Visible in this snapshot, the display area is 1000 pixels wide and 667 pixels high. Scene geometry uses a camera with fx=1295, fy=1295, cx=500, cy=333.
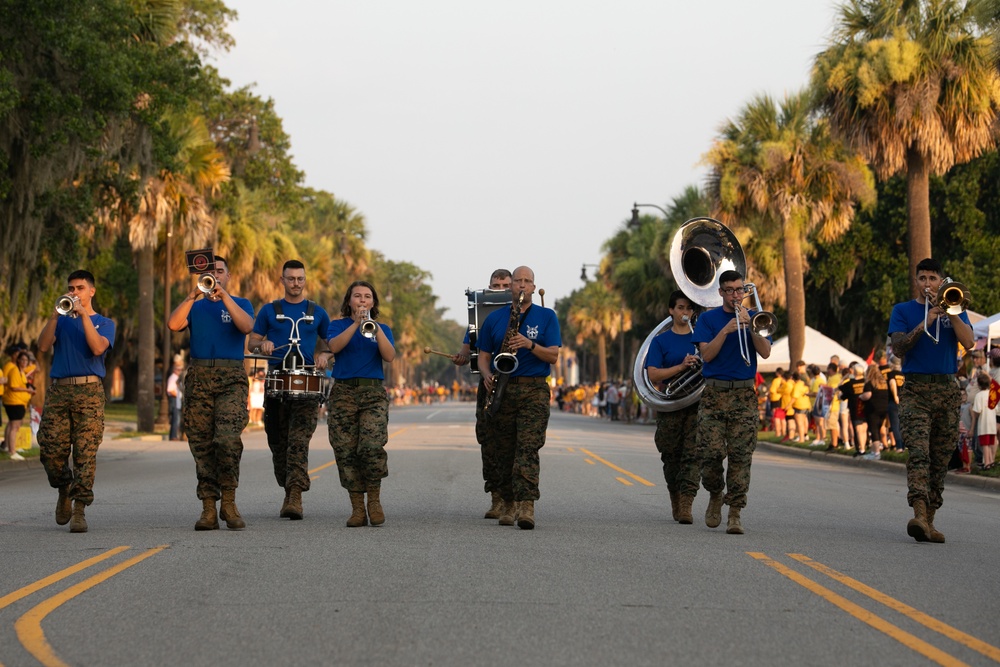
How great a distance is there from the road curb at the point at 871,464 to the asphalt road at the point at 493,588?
546cm

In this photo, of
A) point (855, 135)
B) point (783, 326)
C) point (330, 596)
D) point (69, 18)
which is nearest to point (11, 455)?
point (69, 18)

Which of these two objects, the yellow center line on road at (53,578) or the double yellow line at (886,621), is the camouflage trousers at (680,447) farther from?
the yellow center line on road at (53,578)

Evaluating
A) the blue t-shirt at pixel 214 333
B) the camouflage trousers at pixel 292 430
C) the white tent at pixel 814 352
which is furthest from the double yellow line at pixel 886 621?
the white tent at pixel 814 352

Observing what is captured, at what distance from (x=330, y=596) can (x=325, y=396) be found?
4234 millimetres

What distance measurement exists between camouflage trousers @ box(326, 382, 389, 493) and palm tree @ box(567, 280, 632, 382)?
76.5m

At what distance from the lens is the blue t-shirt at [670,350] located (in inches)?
459

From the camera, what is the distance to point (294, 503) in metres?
11.3

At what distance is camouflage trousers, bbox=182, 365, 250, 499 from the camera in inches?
406

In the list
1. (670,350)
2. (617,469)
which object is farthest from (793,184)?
(670,350)

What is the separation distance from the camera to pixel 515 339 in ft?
34.1

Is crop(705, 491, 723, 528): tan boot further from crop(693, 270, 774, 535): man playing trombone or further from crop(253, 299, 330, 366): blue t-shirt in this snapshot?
crop(253, 299, 330, 366): blue t-shirt

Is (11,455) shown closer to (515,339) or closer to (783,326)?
(515,339)

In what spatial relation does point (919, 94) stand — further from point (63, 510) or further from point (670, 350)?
point (63, 510)

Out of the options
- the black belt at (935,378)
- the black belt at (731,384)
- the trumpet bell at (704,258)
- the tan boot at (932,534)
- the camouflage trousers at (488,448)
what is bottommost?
the tan boot at (932,534)
